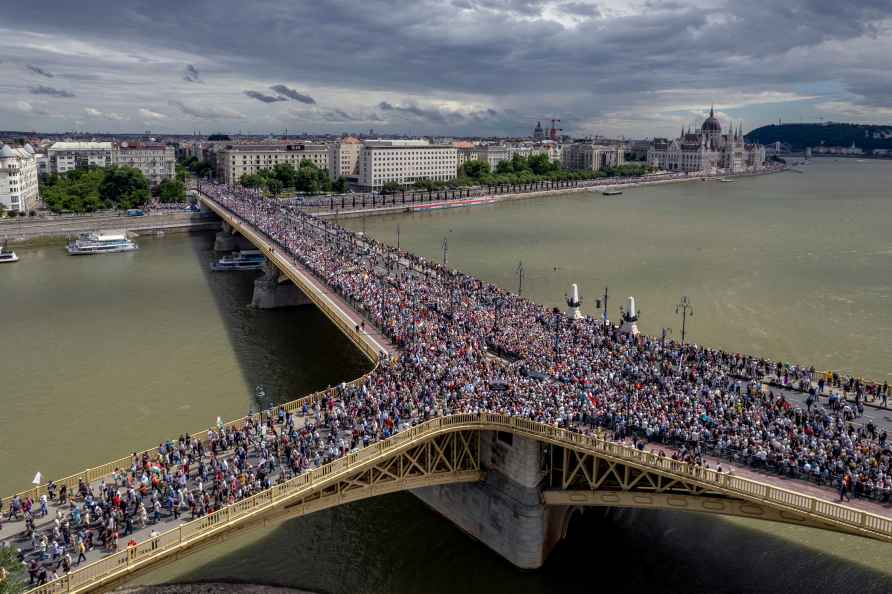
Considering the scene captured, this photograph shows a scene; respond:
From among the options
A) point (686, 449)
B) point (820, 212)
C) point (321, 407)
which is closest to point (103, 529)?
point (321, 407)

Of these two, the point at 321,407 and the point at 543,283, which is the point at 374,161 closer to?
the point at 543,283

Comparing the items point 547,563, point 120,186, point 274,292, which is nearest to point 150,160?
point 120,186

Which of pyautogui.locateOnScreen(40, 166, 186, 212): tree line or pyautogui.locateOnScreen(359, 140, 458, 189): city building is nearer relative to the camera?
pyautogui.locateOnScreen(40, 166, 186, 212): tree line

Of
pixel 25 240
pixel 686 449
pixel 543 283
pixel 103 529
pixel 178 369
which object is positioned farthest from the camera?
pixel 25 240

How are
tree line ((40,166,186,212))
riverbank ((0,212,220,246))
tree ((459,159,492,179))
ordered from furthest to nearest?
tree ((459,159,492,179)), tree line ((40,166,186,212)), riverbank ((0,212,220,246))

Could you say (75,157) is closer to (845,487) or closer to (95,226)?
(95,226)

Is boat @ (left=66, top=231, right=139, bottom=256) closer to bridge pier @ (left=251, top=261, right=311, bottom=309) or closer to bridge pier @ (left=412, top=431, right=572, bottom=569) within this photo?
bridge pier @ (left=251, top=261, right=311, bottom=309)

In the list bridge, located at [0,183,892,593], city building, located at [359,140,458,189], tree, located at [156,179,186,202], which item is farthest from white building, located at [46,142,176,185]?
bridge, located at [0,183,892,593]
